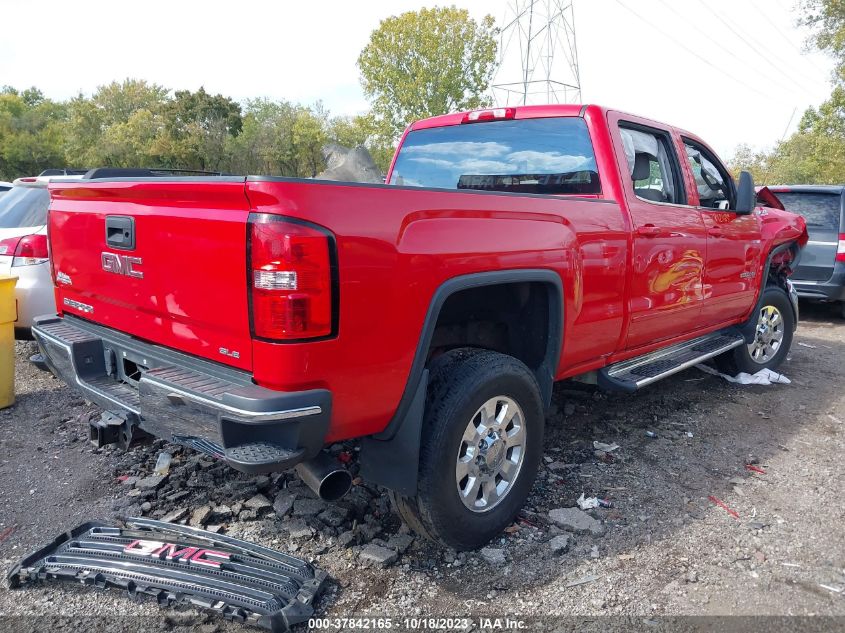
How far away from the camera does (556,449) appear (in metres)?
4.04

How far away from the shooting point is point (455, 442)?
262cm

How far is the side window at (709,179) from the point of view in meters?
4.70

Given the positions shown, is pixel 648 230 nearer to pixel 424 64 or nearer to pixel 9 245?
pixel 9 245

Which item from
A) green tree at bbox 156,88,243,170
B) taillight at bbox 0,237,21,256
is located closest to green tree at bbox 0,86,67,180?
A: green tree at bbox 156,88,243,170

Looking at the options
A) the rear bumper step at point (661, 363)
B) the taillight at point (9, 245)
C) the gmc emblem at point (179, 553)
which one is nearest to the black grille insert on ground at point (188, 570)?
the gmc emblem at point (179, 553)

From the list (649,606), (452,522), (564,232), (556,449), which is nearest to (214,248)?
(452,522)

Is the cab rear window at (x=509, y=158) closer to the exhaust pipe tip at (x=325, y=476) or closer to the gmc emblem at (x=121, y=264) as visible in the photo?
the gmc emblem at (x=121, y=264)

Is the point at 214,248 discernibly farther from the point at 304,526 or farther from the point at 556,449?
the point at 556,449


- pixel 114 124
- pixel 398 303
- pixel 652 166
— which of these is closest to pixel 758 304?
pixel 652 166

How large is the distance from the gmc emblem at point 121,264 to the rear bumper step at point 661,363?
105 inches

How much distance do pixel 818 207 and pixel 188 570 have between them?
8.94m

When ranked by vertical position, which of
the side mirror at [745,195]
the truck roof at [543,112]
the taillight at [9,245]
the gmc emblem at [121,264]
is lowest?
the taillight at [9,245]

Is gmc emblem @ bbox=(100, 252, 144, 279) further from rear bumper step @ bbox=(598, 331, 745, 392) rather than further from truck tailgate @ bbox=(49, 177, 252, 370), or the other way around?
A: rear bumper step @ bbox=(598, 331, 745, 392)

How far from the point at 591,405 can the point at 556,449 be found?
993 millimetres
